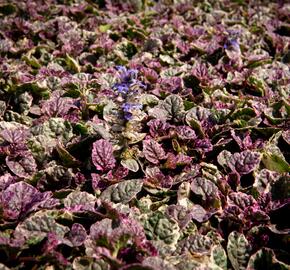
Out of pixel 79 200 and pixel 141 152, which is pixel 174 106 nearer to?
pixel 141 152

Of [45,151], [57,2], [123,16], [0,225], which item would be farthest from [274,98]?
[57,2]

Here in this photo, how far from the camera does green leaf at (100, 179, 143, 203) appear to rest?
7.95 feet

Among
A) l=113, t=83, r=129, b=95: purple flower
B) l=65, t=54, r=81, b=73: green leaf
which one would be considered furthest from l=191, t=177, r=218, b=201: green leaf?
l=65, t=54, r=81, b=73: green leaf

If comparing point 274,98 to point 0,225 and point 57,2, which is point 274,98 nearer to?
point 0,225

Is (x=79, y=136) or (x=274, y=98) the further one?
→ (x=274, y=98)

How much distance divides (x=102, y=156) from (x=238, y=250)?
976mm

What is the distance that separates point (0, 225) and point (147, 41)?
287 cm

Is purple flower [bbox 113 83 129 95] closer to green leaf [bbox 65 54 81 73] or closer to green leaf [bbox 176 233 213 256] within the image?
green leaf [bbox 176 233 213 256]

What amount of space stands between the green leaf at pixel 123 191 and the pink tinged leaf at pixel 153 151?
33cm

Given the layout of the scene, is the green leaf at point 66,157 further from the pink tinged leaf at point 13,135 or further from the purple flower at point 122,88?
the purple flower at point 122,88

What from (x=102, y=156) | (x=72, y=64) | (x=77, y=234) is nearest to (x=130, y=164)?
(x=102, y=156)

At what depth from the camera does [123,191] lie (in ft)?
8.04

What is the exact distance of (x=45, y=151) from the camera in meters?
2.81

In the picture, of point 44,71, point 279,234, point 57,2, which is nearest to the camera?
point 279,234
